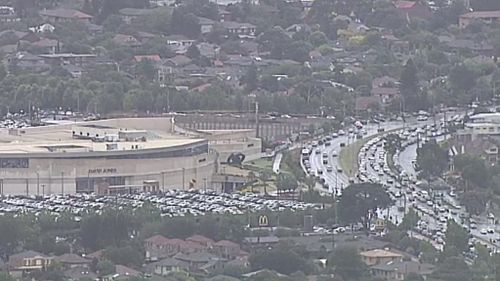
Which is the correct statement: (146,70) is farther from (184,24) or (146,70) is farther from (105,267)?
(105,267)

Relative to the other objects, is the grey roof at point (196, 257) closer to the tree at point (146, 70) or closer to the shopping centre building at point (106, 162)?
the shopping centre building at point (106, 162)

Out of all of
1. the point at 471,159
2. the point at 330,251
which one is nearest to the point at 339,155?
the point at 471,159

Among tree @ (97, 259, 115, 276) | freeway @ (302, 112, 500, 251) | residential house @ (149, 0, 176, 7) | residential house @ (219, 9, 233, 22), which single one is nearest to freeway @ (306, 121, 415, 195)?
freeway @ (302, 112, 500, 251)

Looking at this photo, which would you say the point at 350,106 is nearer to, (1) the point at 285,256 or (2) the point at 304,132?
(2) the point at 304,132

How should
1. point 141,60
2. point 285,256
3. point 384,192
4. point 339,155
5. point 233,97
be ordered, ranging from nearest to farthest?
1. point 285,256
2. point 384,192
3. point 339,155
4. point 233,97
5. point 141,60

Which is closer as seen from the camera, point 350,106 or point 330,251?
point 330,251
